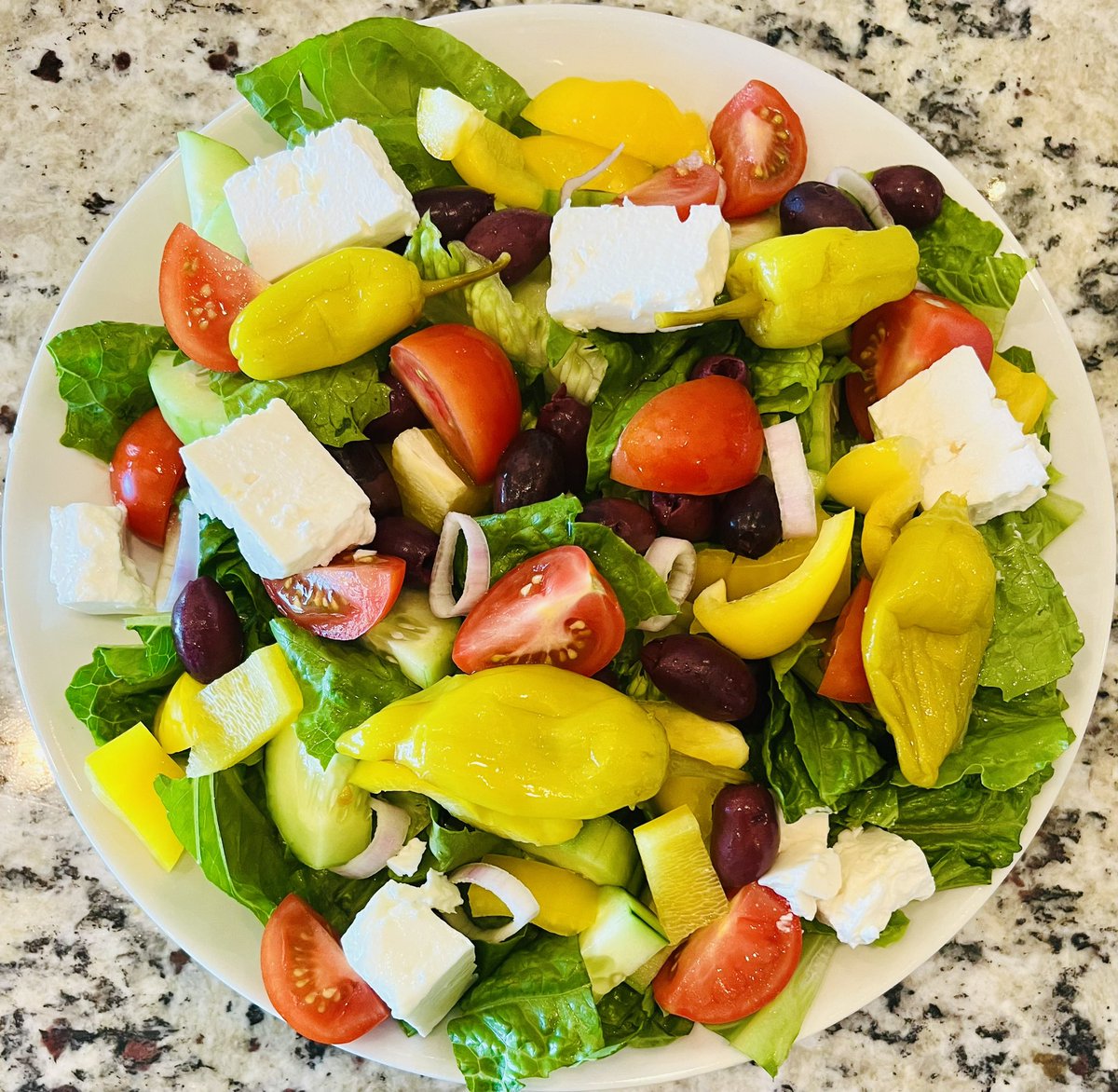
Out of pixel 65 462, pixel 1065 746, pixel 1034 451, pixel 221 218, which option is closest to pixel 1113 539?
pixel 1034 451

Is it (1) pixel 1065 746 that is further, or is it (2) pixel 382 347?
(2) pixel 382 347

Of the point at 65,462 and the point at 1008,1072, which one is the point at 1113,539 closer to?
Answer: the point at 1008,1072

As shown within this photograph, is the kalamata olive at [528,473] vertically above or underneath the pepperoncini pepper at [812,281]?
underneath

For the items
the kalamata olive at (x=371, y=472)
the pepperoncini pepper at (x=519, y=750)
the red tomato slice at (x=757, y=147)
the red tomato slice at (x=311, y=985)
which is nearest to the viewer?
the pepperoncini pepper at (x=519, y=750)

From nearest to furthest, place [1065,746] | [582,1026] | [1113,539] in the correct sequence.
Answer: [582,1026] < [1065,746] < [1113,539]

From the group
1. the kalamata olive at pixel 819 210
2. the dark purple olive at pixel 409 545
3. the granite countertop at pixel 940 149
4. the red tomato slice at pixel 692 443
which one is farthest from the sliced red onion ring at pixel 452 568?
the granite countertop at pixel 940 149

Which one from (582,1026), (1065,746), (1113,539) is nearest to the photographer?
(582,1026)

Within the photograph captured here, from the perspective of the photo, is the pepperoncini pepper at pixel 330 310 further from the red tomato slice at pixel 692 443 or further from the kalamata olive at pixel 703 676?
the kalamata olive at pixel 703 676

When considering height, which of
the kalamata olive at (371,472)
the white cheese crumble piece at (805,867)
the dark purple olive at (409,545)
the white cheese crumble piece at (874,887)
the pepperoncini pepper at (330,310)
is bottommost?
the white cheese crumble piece at (874,887)
